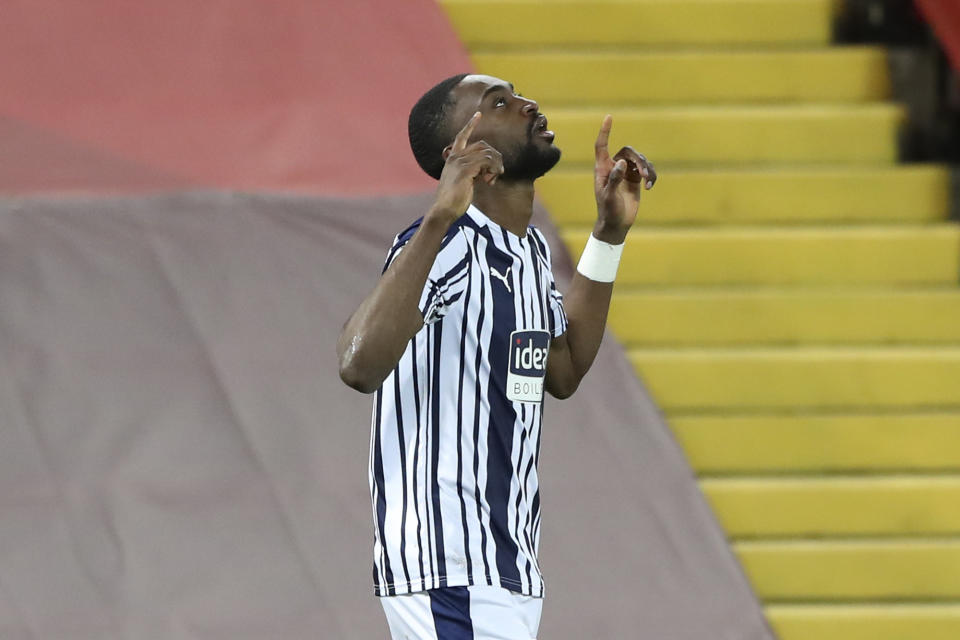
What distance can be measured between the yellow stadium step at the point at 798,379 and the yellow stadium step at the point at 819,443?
0.26 ft

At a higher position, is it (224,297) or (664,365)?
(224,297)

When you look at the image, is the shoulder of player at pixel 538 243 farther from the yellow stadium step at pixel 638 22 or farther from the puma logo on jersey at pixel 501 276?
the yellow stadium step at pixel 638 22

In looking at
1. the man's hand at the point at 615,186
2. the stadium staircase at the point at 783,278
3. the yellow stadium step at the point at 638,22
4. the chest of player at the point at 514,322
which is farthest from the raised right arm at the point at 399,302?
the yellow stadium step at the point at 638,22

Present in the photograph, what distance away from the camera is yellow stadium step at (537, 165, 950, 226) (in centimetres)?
479

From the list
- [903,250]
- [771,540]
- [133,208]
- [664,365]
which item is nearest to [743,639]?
[771,540]

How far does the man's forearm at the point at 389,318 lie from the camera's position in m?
1.99

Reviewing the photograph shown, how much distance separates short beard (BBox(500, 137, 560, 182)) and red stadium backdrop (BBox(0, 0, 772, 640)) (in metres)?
1.78

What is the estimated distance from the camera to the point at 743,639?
3801 millimetres

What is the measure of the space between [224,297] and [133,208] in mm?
441

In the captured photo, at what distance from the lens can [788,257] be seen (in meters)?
4.71

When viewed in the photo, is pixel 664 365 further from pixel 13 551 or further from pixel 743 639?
pixel 13 551

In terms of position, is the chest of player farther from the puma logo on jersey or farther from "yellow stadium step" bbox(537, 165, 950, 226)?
"yellow stadium step" bbox(537, 165, 950, 226)

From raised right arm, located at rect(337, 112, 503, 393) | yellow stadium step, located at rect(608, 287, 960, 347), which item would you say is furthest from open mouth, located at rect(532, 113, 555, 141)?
yellow stadium step, located at rect(608, 287, 960, 347)

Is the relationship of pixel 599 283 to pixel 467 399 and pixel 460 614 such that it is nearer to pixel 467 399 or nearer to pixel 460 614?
pixel 467 399
